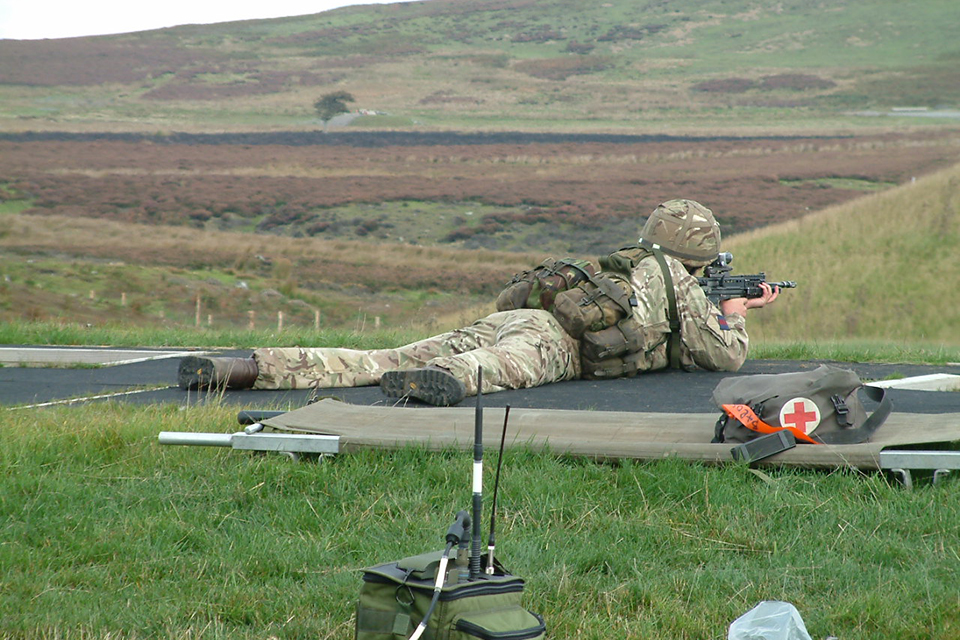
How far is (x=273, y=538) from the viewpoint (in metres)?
3.90

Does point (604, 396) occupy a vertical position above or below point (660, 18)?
below

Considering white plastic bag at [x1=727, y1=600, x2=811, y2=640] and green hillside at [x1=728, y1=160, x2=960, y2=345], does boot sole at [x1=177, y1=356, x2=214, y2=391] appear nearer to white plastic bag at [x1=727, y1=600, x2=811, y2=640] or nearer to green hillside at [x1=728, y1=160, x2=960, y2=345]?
white plastic bag at [x1=727, y1=600, x2=811, y2=640]

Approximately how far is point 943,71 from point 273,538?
4511 inches

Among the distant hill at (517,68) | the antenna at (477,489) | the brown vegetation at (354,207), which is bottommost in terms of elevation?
the brown vegetation at (354,207)

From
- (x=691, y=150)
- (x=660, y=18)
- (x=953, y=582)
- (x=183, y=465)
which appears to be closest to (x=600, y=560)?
(x=953, y=582)

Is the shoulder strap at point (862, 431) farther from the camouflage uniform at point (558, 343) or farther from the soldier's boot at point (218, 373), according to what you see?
the soldier's boot at point (218, 373)

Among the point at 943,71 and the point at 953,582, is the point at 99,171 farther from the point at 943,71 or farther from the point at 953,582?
the point at 943,71

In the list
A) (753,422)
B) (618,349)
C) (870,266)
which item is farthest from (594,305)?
(870,266)

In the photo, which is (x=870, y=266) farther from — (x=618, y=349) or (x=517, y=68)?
(x=517, y=68)

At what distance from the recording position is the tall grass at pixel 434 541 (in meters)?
3.19

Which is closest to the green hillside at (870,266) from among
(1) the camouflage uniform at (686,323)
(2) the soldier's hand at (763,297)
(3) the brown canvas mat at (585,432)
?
(2) the soldier's hand at (763,297)

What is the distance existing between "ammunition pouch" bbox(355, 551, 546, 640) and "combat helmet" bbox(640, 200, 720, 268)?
517 centimetres

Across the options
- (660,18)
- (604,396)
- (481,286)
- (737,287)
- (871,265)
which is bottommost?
(481,286)

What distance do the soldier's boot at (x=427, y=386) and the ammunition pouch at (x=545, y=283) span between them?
120cm
